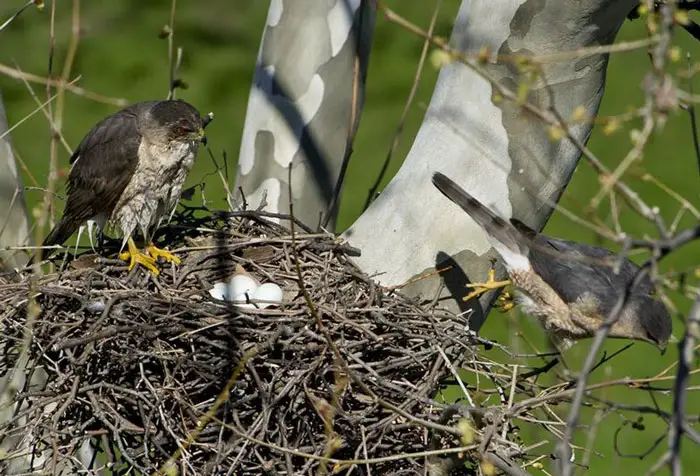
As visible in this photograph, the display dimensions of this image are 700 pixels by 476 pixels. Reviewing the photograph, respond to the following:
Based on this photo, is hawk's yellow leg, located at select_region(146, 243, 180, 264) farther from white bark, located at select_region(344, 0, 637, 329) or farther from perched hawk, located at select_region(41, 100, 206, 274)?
white bark, located at select_region(344, 0, 637, 329)

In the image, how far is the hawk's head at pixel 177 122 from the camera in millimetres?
3928

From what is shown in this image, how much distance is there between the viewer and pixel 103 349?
3.26m

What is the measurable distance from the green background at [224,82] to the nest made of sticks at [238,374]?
15.7ft

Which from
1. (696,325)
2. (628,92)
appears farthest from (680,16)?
(628,92)

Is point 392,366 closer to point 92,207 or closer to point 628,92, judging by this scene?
point 92,207

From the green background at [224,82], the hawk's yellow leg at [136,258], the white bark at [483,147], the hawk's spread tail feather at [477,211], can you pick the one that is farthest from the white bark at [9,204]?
the green background at [224,82]

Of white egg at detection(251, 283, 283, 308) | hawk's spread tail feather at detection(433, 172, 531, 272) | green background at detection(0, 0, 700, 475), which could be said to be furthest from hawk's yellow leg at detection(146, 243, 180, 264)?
green background at detection(0, 0, 700, 475)

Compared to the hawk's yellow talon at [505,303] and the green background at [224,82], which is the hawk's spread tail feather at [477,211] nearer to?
the hawk's yellow talon at [505,303]

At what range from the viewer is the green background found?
8.62 meters

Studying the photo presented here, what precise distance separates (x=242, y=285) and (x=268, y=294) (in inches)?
4.9

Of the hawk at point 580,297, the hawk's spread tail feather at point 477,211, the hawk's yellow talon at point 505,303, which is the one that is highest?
the hawk's spread tail feather at point 477,211

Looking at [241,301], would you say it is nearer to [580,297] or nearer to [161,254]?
[161,254]

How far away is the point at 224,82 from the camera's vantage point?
9234 millimetres

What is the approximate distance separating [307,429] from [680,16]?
1752 mm
